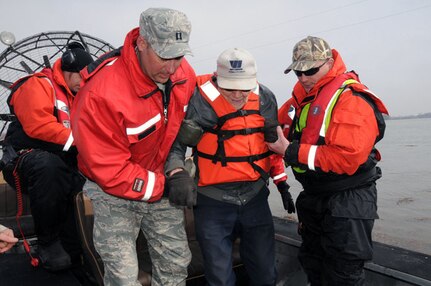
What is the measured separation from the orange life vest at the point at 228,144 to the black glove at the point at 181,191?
35 centimetres

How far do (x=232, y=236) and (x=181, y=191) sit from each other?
77 centimetres

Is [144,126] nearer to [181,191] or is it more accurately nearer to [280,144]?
[181,191]

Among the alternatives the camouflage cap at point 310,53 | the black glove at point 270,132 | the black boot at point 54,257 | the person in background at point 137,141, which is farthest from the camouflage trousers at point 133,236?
the camouflage cap at point 310,53

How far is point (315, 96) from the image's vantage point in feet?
7.98

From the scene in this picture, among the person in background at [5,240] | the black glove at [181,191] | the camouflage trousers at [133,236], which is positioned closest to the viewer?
the person in background at [5,240]

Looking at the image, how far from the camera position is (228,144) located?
91.4 inches

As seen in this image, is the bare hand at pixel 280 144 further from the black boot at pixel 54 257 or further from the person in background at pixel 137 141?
the black boot at pixel 54 257

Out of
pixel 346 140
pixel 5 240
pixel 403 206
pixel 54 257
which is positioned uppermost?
pixel 346 140

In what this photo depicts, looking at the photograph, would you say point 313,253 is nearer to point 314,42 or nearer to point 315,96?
point 315,96

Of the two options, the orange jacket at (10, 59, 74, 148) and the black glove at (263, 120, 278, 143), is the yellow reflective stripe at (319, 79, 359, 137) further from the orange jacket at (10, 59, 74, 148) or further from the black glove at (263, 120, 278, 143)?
the orange jacket at (10, 59, 74, 148)

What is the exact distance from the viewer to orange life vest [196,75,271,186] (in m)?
2.32

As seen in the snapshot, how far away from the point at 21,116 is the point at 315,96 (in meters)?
2.41

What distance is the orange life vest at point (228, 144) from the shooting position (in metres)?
2.32

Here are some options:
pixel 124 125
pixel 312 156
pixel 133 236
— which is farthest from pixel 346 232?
pixel 124 125
